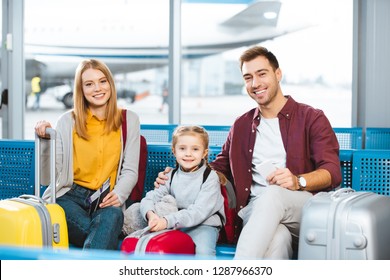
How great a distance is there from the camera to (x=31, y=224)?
97.1 inches

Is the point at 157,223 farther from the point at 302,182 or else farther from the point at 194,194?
the point at 302,182

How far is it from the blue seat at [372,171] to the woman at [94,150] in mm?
1176

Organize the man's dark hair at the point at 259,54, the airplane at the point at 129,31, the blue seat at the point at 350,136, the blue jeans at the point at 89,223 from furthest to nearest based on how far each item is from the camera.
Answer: the airplane at the point at 129,31 < the blue seat at the point at 350,136 < the man's dark hair at the point at 259,54 < the blue jeans at the point at 89,223

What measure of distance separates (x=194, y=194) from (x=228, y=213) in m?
0.20

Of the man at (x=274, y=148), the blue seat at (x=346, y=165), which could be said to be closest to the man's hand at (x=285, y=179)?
the man at (x=274, y=148)

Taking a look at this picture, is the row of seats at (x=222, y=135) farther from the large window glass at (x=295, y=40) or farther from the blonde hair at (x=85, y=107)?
the blonde hair at (x=85, y=107)

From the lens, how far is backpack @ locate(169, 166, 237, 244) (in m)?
2.98

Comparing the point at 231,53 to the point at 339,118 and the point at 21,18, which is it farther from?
the point at 21,18

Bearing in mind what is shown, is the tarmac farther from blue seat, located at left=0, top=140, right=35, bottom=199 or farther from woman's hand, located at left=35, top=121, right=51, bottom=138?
woman's hand, located at left=35, top=121, right=51, bottom=138

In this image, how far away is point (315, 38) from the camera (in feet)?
23.5

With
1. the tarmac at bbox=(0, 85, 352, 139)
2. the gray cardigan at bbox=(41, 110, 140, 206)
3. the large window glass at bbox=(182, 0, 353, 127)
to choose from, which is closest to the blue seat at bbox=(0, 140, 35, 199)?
the gray cardigan at bbox=(41, 110, 140, 206)

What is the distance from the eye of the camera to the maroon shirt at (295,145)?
2.93 metres

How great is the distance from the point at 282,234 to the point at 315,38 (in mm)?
5001

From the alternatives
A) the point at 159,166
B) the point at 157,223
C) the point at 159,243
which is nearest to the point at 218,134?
the point at 159,166
